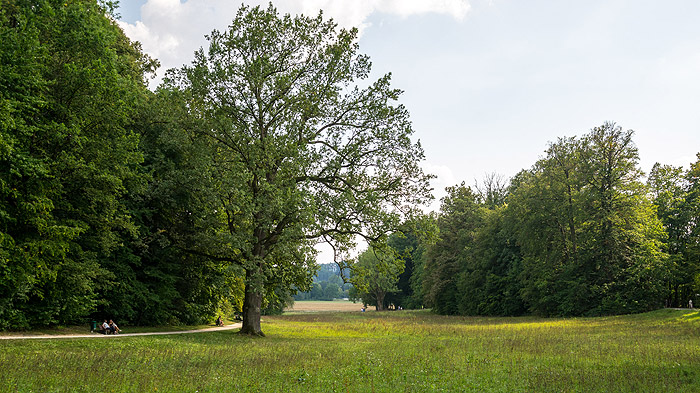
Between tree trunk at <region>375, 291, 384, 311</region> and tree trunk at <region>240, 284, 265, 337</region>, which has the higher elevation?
tree trunk at <region>240, 284, 265, 337</region>

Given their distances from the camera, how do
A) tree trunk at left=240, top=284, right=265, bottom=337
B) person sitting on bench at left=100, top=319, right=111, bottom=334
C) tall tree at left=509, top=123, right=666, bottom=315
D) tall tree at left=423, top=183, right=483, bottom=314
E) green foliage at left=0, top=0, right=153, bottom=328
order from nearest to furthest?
1. green foliage at left=0, top=0, right=153, bottom=328
2. person sitting on bench at left=100, top=319, right=111, bottom=334
3. tree trunk at left=240, top=284, right=265, bottom=337
4. tall tree at left=509, top=123, right=666, bottom=315
5. tall tree at left=423, top=183, right=483, bottom=314

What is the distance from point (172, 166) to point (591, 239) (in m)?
38.7

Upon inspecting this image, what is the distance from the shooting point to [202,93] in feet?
82.9

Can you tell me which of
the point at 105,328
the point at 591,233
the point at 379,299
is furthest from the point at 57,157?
the point at 379,299

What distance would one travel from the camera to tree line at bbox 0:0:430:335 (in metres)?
20.0

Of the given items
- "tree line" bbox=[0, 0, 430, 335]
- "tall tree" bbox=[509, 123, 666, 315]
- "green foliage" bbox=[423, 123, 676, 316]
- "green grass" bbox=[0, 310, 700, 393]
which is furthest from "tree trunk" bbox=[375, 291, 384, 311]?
"green grass" bbox=[0, 310, 700, 393]

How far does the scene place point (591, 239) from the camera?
45156 millimetres

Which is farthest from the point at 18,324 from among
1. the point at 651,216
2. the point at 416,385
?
the point at 651,216

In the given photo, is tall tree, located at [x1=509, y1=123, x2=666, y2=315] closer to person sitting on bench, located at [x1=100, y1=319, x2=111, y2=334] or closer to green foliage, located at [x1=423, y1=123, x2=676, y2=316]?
green foliage, located at [x1=423, y1=123, x2=676, y2=316]

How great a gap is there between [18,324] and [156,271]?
864cm

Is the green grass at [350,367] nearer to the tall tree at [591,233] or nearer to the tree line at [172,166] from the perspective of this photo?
the tree line at [172,166]

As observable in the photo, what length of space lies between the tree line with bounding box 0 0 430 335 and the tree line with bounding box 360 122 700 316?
26.9 meters

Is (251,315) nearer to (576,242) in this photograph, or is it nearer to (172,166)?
(172,166)

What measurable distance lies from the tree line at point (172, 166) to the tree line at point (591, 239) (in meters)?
26.9
